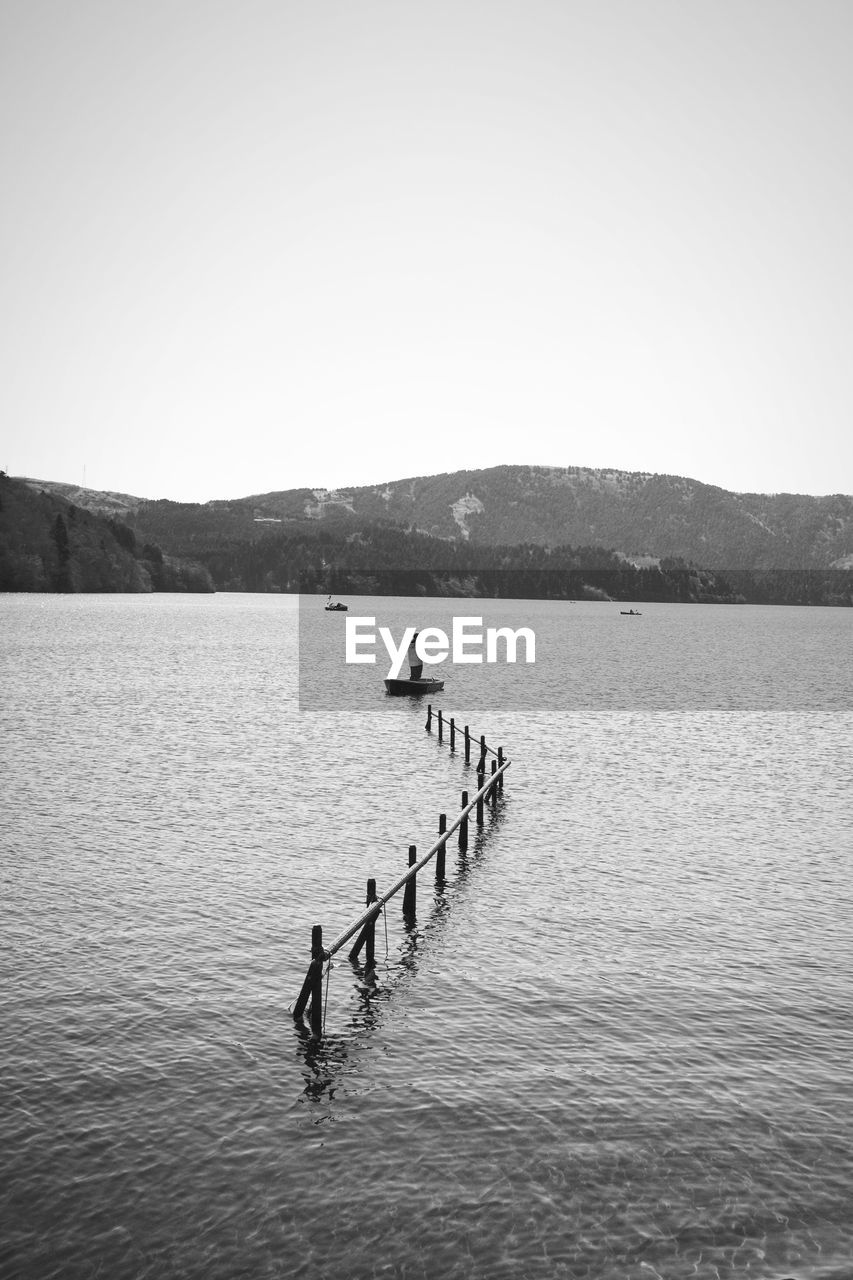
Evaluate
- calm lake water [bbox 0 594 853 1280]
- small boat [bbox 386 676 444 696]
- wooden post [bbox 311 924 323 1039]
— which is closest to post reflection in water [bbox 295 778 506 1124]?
calm lake water [bbox 0 594 853 1280]

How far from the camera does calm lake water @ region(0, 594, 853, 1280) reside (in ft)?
52.2

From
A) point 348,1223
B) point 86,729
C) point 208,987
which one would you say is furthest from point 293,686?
point 348,1223

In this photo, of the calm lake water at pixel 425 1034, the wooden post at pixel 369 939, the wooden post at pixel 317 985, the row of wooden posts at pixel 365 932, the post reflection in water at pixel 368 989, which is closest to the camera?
the calm lake water at pixel 425 1034

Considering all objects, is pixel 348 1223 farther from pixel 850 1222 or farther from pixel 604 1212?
pixel 850 1222

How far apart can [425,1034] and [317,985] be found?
8.67 feet

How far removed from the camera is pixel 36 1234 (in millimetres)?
15383

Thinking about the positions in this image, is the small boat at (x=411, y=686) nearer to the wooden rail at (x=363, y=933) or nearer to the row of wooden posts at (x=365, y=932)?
the row of wooden posts at (x=365, y=932)

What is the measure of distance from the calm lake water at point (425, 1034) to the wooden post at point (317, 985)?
19.5 inches

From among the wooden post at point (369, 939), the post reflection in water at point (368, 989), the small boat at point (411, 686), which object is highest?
the small boat at point (411, 686)

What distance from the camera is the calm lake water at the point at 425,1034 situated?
1591cm

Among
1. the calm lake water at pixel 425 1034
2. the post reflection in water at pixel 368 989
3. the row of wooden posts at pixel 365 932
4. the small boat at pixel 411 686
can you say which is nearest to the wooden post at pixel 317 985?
Result: the row of wooden posts at pixel 365 932

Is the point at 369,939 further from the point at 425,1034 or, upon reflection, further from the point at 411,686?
the point at 411,686

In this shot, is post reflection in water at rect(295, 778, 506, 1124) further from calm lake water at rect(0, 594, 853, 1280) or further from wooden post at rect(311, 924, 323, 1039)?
wooden post at rect(311, 924, 323, 1039)

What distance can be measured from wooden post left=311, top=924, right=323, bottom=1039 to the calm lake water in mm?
496
